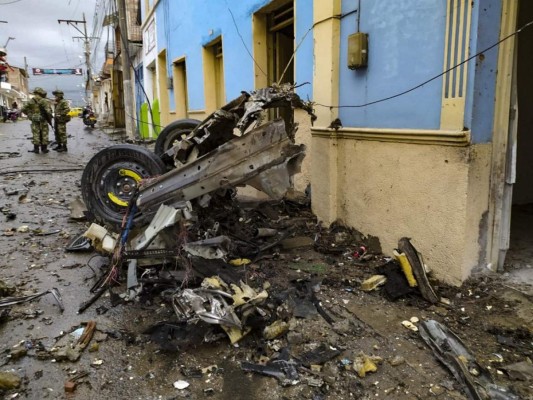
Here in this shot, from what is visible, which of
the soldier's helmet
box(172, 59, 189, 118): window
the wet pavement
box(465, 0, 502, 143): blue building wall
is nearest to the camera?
the wet pavement

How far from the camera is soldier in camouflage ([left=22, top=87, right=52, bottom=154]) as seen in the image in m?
12.7

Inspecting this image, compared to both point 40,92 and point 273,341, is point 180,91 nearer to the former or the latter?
point 40,92

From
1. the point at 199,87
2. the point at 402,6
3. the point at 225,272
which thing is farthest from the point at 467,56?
the point at 199,87

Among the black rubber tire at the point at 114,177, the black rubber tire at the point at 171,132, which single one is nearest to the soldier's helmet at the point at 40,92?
the black rubber tire at the point at 171,132

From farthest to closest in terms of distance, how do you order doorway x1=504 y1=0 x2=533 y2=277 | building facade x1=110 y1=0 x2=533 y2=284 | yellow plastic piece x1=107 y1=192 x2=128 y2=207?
yellow plastic piece x1=107 y1=192 x2=128 y2=207 < doorway x1=504 y1=0 x2=533 y2=277 < building facade x1=110 y1=0 x2=533 y2=284

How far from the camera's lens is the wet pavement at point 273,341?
94.5 inches

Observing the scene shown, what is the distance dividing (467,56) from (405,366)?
2384 millimetres

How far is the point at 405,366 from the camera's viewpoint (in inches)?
102

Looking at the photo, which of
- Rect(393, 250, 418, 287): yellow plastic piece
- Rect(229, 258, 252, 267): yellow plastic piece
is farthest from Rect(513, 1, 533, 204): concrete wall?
Rect(229, 258, 252, 267): yellow plastic piece

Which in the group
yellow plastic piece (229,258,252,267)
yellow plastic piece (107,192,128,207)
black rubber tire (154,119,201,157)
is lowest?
yellow plastic piece (229,258,252,267)

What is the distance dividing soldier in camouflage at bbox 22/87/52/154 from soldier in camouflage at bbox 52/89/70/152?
0.96 feet

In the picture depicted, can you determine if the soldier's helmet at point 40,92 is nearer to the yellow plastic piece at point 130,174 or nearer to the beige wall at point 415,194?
the yellow plastic piece at point 130,174

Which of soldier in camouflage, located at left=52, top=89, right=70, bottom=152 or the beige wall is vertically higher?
soldier in camouflage, located at left=52, top=89, right=70, bottom=152

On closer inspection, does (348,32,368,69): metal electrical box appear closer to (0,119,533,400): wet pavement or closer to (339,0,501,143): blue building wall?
(339,0,501,143): blue building wall
